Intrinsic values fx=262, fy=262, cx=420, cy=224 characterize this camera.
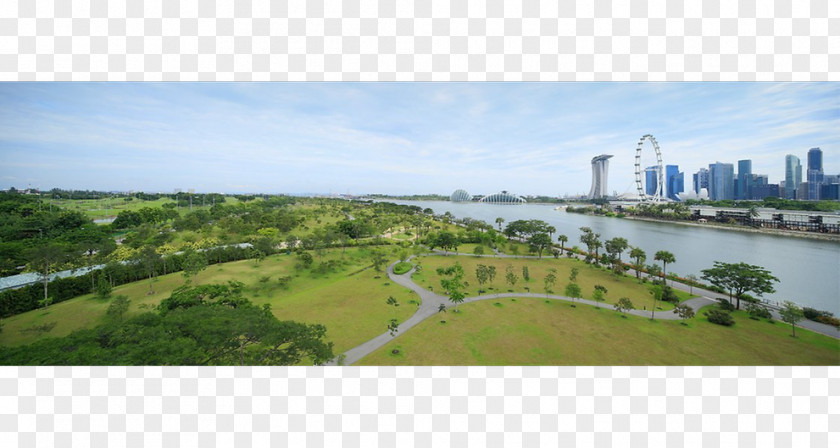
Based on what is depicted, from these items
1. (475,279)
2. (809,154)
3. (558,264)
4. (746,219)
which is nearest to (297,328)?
(475,279)

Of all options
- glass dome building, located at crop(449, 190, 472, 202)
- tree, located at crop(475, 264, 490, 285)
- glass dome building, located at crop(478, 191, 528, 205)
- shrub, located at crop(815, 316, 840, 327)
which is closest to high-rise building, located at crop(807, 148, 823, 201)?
shrub, located at crop(815, 316, 840, 327)

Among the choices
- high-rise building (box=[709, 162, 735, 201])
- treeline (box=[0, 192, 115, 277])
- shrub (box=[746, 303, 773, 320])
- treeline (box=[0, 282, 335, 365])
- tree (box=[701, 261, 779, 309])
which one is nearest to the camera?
treeline (box=[0, 282, 335, 365])

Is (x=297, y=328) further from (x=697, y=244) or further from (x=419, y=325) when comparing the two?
(x=697, y=244)

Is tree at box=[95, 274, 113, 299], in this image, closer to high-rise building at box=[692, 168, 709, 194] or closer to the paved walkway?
the paved walkway

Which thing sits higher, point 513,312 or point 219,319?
point 219,319

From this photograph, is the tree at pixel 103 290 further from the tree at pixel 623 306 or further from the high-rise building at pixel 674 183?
the high-rise building at pixel 674 183

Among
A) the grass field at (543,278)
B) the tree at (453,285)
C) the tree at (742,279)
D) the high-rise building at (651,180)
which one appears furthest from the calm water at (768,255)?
the high-rise building at (651,180)
